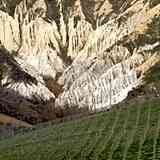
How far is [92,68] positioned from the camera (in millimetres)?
60594

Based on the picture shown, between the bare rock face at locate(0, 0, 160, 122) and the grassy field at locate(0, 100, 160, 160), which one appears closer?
the grassy field at locate(0, 100, 160, 160)

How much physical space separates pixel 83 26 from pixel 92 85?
2379 centimetres

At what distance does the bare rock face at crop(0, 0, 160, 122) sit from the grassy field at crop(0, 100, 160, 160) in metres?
21.6

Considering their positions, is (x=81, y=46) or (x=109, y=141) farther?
(x=81, y=46)

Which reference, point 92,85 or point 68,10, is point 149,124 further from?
point 68,10

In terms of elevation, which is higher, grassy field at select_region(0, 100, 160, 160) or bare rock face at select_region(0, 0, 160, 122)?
bare rock face at select_region(0, 0, 160, 122)

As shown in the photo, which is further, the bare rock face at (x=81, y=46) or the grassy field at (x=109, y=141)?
the bare rock face at (x=81, y=46)

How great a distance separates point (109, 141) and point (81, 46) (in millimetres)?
61145

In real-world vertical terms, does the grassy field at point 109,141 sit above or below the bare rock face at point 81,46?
below

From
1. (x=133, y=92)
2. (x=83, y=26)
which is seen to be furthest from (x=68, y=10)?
(x=133, y=92)

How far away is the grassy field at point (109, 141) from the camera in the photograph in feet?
40.8

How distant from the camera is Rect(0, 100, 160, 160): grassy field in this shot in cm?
1245

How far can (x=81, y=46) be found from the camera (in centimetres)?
7531

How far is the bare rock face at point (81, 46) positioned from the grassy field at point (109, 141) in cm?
2165
